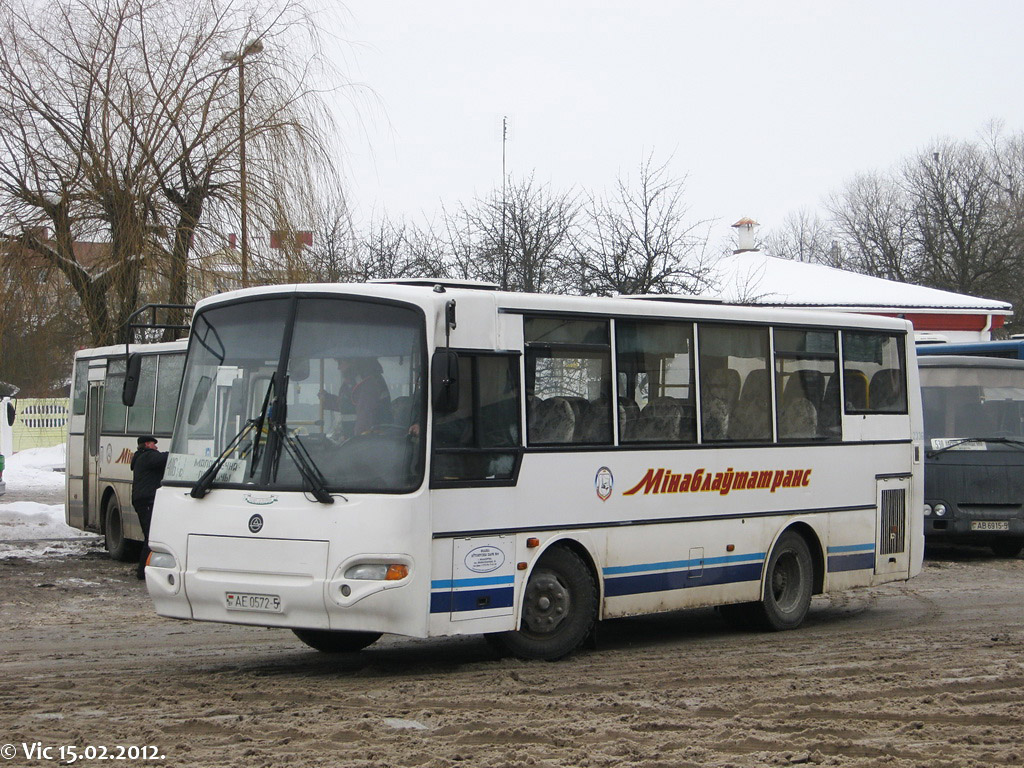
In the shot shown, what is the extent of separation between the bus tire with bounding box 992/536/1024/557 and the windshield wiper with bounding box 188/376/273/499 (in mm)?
14052

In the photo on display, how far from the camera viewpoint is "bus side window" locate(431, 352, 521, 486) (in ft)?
31.1

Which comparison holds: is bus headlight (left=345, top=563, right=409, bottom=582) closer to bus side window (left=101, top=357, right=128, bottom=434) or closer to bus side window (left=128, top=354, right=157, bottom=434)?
bus side window (left=128, top=354, right=157, bottom=434)

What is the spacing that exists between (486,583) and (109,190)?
10092 mm

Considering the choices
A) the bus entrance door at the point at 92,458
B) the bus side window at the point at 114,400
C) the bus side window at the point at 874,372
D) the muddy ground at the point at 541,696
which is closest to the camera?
the muddy ground at the point at 541,696

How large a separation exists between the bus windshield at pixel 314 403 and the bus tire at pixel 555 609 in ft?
4.96

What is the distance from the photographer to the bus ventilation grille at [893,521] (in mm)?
13328

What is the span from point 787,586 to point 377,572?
196 inches

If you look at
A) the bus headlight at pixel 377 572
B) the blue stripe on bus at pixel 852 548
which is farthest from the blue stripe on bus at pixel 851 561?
the bus headlight at pixel 377 572

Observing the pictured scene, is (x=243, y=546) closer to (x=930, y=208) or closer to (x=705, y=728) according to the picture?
(x=705, y=728)

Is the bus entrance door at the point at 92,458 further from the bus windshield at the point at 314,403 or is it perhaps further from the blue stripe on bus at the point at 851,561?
the blue stripe on bus at the point at 851,561

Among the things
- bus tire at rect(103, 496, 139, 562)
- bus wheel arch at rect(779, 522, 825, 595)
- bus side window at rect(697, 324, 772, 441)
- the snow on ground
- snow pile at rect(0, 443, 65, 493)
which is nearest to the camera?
bus side window at rect(697, 324, 772, 441)

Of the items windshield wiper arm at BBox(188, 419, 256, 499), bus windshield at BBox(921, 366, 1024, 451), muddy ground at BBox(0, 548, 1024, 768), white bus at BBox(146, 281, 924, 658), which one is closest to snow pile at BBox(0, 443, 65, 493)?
bus windshield at BBox(921, 366, 1024, 451)

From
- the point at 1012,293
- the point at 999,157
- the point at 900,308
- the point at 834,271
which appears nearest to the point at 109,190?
the point at 900,308

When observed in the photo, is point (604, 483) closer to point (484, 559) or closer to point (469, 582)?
point (484, 559)
